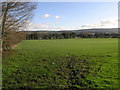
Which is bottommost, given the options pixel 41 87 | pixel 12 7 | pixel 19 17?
pixel 41 87

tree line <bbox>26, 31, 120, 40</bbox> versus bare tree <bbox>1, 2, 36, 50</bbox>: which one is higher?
bare tree <bbox>1, 2, 36, 50</bbox>

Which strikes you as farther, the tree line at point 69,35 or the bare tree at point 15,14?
the tree line at point 69,35

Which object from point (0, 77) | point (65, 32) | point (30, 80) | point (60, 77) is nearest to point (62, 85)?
point (60, 77)

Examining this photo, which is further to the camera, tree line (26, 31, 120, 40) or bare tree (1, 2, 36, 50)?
tree line (26, 31, 120, 40)

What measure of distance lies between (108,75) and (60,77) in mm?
2660

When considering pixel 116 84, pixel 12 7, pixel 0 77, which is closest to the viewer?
pixel 116 84

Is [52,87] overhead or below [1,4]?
below

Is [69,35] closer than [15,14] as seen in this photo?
No

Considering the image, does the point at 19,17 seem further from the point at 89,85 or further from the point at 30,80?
the point at 89,85

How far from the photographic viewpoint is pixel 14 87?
17.4 feet

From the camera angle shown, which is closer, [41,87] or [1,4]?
[41,87]

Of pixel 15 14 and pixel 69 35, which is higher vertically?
pixel 15 14

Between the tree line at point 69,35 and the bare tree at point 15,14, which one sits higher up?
the bare tree at point 15,14

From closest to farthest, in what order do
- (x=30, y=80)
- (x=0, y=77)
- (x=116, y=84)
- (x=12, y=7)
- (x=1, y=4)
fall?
(x=116, y=84), (x=30, y=80), (x=0, y=77), (x=1, y=4), (x=12, y=7)
